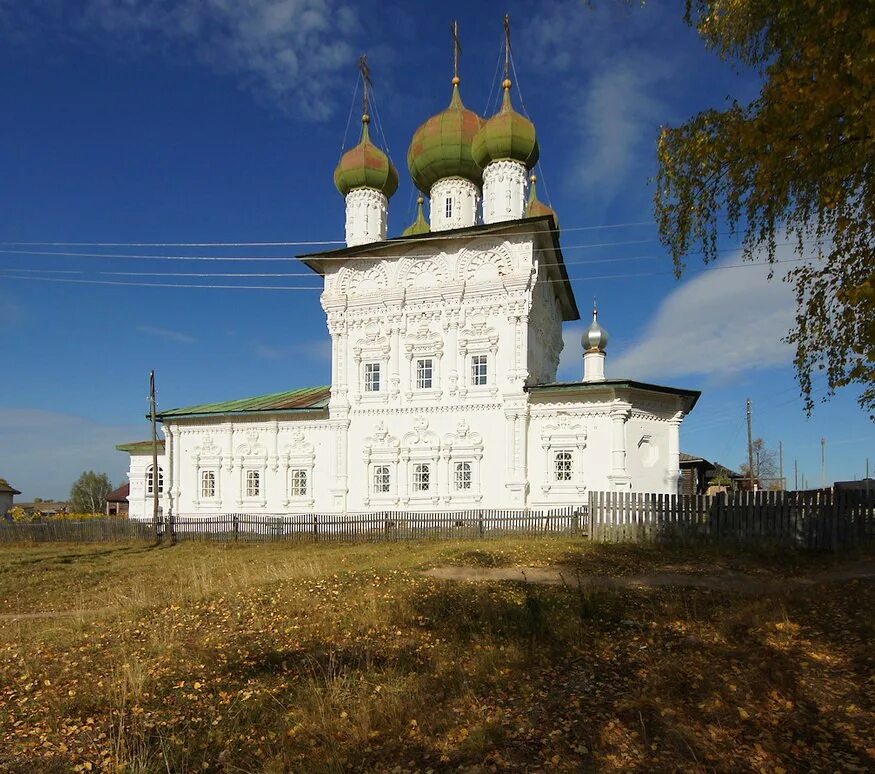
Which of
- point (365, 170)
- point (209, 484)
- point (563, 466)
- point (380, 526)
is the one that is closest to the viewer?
point (380, 526)

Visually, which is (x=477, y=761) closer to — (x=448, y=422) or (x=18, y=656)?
(x=18, y=656)

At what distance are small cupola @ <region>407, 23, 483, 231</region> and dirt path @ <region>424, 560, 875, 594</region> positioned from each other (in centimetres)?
1759

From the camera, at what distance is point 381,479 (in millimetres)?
22859

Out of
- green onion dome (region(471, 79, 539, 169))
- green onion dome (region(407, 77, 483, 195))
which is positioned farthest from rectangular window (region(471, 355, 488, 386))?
green onion dome (region(407, 77, 483, 195))

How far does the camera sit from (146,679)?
619 cm

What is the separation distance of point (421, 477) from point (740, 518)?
38.2ft

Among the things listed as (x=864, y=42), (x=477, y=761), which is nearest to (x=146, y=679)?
(x=477, y=761)

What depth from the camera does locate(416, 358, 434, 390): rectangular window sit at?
74.7 ft

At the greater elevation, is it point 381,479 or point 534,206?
point 534,206

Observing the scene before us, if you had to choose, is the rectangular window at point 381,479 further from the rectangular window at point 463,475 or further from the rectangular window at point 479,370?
the rectangular window at point 479,370

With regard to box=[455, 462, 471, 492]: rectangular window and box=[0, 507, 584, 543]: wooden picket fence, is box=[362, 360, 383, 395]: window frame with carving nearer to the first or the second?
box=[455, 462, 471, 492]: rectangular window

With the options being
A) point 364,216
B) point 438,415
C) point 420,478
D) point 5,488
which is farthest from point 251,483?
point 5,488

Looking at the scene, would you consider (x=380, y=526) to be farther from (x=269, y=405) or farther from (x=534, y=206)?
(x=534, y=206)

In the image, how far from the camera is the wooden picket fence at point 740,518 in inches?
498
